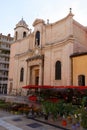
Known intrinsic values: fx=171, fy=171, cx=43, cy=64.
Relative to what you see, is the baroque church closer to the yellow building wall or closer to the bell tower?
the bell tower

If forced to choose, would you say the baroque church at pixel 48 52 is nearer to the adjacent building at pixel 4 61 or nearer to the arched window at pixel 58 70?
the arched window at pixel 58 70

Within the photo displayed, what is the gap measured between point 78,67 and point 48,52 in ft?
22.2

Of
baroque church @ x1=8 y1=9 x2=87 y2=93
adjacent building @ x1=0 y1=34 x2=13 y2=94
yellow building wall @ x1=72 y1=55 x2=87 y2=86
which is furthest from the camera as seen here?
adjacent building @ x1=0 y1=34 x2=13 y2=94

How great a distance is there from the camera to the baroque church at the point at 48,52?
24172mm

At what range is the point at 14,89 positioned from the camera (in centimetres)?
3425

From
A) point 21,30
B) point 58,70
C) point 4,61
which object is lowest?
point 58,70

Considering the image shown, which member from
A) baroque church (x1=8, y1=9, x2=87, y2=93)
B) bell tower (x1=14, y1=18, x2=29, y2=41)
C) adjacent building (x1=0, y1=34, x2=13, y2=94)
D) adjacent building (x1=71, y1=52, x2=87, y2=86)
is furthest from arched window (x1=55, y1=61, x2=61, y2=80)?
adjacent building (x1=0, y1=34, x2=13, y2=94)

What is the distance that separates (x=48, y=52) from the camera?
2744 cm

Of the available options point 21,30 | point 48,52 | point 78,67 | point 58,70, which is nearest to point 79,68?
point 78,67

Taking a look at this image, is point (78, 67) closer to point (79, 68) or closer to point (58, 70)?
point (79, 68)

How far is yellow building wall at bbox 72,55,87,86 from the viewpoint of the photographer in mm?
21448

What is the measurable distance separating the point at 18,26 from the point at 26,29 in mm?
1847

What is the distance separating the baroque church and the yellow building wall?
1.39 feet

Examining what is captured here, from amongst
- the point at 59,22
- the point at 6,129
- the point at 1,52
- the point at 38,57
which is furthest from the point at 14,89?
the point at 6,129
